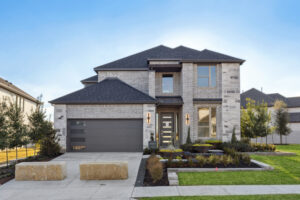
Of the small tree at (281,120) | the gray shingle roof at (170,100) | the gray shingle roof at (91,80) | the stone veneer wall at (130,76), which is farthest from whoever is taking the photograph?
the small tree at (281,120)

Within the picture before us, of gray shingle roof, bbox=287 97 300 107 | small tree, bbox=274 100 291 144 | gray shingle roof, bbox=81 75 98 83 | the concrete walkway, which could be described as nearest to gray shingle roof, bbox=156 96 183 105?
gray shingle roof, bbox=81 75 98 83

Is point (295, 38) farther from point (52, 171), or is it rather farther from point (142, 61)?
point (52, 171)

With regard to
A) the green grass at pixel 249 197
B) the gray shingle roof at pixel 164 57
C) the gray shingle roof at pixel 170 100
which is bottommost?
the green grass at pixel 249 197

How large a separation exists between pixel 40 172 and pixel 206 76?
13.5m

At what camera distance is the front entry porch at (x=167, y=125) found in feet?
59.6

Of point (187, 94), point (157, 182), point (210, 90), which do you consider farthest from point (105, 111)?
point (210, 90)

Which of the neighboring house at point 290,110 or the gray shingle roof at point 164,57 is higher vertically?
the gray shingle roof at point 164,57

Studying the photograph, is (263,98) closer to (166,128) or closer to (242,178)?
(166,128)

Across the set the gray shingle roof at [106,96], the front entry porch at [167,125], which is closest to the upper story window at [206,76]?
the front entry porch at [167,125]

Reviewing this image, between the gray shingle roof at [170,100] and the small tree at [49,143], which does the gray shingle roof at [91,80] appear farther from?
the small tree at [49,143]

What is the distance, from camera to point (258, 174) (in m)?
8.94

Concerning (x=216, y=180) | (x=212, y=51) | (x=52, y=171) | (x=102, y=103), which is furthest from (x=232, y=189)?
(x=212, y=51)

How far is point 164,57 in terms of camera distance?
59.9 ft

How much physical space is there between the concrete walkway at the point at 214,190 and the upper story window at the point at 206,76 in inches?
417
